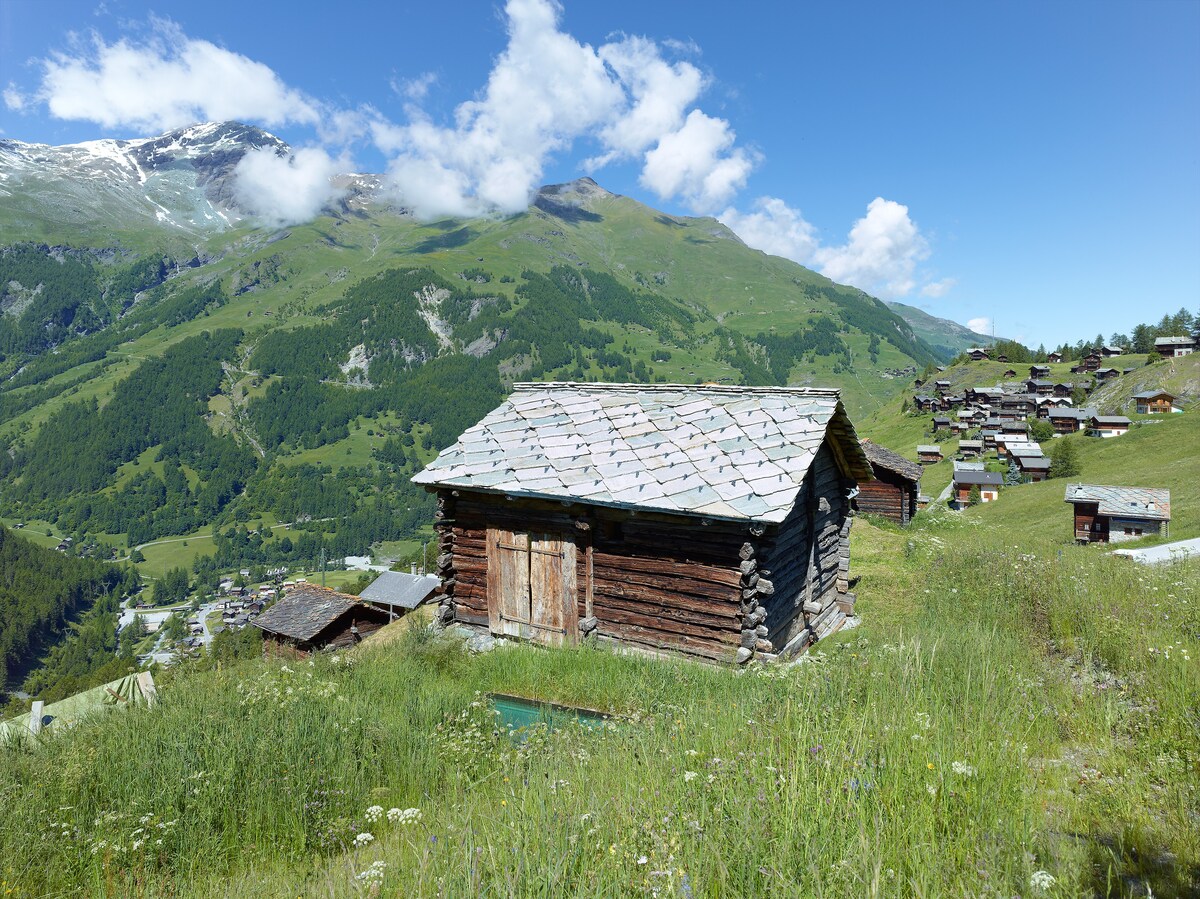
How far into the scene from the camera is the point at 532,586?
1424 cm

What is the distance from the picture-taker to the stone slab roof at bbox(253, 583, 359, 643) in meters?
35.9

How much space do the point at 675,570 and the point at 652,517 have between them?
3.74ft

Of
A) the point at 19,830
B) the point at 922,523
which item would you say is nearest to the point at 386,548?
the point at 922,523

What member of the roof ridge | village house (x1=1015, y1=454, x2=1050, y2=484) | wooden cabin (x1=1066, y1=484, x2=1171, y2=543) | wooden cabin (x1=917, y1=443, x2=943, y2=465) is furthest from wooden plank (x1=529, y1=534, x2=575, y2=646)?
wooden cabin (x1=917, y1=443, x2=943, y2=465)

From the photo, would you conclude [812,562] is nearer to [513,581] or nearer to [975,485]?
[513,581]

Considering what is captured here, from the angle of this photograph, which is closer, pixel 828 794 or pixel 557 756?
pixel 828 794

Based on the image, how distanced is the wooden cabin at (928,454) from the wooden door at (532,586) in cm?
9243

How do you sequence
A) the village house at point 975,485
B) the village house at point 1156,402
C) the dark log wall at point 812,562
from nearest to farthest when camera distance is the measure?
the dark log wall at point 812,562
the village house at point 975,485
the village house at point 1156,402

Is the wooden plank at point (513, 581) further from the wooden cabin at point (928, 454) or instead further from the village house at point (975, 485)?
the wooden cabin at point (928, 454)

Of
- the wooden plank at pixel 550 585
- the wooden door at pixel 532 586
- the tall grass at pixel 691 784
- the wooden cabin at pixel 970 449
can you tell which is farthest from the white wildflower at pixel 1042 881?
the wooden cabin at pixel 970 449

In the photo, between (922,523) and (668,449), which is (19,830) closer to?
(668,449)

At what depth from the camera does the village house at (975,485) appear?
220ft

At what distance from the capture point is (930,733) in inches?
174

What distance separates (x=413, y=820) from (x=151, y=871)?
2.08 m
